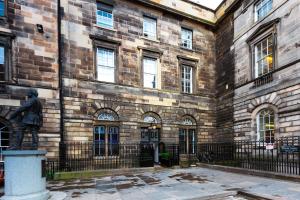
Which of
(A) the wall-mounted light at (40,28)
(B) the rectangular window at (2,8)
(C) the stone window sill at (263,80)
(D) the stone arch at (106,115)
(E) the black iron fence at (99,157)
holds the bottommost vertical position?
(E) the black iron fence at (99,157)

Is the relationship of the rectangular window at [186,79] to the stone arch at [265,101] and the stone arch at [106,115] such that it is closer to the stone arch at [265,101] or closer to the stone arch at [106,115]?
the stone arch at [265,101]

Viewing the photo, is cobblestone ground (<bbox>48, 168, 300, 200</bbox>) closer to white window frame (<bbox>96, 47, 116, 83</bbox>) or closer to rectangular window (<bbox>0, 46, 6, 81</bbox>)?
rectangular window (<bbox>0, 46, 6, 81</bbox>)

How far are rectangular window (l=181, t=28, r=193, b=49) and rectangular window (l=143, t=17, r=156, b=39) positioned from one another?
2629 millimetres

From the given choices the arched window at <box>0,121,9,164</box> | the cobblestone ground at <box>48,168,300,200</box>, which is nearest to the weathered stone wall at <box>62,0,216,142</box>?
the arched window at <box>0,121,9,164</box>

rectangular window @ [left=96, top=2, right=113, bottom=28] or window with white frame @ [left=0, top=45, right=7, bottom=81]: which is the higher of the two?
rectangular window @ [left=96, top=2, right=113, bottom=28]

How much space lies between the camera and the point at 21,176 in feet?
20.5

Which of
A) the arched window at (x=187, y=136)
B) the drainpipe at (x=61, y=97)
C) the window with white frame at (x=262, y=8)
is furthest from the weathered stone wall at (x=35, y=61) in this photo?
the window with white frame at (x=262, y=8)

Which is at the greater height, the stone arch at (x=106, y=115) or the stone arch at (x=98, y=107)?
the stone arch at (x=98, y=107)

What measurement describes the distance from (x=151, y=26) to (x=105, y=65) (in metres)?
4.91

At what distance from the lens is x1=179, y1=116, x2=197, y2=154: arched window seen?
56.2ft

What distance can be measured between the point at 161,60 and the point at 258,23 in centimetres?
687

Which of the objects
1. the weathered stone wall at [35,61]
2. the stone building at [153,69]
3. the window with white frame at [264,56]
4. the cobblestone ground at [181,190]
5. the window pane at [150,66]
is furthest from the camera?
the window pane at [150,66]

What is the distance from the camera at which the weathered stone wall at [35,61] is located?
456 inches

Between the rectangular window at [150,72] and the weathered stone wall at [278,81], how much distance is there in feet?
20.1
